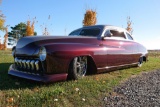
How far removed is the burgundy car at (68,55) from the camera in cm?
554

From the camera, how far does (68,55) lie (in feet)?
19.0

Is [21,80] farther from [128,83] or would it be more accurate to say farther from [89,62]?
[128,83]

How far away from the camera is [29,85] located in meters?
5.74

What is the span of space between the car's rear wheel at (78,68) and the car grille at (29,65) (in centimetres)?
87

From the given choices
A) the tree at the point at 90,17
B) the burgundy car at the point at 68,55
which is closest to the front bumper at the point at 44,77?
the burgundy car at the point at 68,55

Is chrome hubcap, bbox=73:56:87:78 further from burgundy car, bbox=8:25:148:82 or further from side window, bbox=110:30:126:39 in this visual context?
side window, bbox=110:30:126:39

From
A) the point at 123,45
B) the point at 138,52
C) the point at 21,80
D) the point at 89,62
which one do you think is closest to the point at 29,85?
the point at 21,80

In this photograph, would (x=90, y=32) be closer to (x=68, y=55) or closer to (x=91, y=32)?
(x=91, y=32)

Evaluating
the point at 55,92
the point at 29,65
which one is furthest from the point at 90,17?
the point at 55,92

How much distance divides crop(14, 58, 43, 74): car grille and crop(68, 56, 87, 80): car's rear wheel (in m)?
0.87

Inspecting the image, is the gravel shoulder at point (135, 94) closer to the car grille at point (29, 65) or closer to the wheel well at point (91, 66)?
the wheel well at point (91, 66)

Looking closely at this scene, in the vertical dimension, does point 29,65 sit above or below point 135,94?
above

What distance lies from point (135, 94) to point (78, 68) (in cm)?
168

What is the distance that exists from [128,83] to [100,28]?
2086mm
